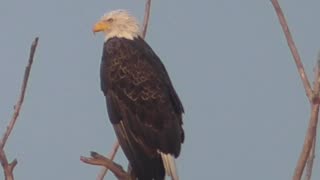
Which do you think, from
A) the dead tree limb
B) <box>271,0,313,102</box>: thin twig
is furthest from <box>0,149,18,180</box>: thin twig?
<box>271,0,313,102</box>: thin twig

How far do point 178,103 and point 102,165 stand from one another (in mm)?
2244

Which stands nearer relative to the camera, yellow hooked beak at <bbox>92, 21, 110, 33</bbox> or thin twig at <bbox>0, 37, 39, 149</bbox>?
thin twig at <bbox>0, 37, 39, 149</bbox>

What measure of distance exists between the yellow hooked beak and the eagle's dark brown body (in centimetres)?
50

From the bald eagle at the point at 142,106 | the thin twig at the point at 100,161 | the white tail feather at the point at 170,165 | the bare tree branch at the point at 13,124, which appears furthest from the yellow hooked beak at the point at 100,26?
the bare tree branch at the point at 13,124

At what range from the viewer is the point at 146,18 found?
239 inches

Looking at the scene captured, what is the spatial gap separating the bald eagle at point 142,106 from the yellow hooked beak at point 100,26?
34cm

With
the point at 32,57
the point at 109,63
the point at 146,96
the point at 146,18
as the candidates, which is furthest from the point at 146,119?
the point at 32,57

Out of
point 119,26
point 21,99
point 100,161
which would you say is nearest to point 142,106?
point 119,26

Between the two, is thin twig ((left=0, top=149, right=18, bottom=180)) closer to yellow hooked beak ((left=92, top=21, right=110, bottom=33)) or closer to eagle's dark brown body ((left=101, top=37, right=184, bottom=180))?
eagle's dark brown body ((left=101, top=37, right=184, bottom=180))

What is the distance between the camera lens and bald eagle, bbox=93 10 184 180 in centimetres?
727

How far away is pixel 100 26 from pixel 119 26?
0.69 ft

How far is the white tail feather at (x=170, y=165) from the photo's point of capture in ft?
22.6

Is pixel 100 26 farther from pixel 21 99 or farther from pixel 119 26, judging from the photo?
pixel 21 99

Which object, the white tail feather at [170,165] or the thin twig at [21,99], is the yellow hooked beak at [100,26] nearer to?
the white tail feather at [170,165]
